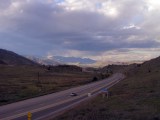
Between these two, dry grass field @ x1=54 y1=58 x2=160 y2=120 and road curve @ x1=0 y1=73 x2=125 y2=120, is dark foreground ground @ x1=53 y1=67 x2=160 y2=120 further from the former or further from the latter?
road curve @ x1=0 y1=73 x2=125 y2=120

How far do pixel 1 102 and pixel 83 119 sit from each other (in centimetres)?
2962

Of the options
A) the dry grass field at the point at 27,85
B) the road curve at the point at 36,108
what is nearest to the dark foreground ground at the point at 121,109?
the road curve at the point at 36,108

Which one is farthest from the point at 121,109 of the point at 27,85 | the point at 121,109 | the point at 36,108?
the point at 27,85

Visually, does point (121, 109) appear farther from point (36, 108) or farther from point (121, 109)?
point (36, 108)

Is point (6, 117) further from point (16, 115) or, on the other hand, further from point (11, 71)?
point (11, 71)

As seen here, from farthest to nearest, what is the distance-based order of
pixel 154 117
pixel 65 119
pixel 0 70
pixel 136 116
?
pixel 0 70, pixel 65 119, pixel 136 116, pixel 154 117

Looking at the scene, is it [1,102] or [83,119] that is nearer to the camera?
[83,119]

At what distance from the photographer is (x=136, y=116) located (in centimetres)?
2102

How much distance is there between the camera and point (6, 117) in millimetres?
32656

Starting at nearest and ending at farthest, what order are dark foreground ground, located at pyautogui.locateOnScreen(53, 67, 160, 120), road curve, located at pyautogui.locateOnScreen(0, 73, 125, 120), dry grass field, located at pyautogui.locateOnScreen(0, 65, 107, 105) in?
dark foreground ground, located at pyautogui.locateOnScreen(53, 67, 160, 120) < road curve, located at pyautogui.locateOnScreen(0, 73, 125, 120) < dry grass field, located at pyautogui.locateOnScreen(0, 65, 107, 105)

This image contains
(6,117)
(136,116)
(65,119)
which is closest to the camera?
(136,116)

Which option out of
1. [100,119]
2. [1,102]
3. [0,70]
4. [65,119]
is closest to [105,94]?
[1,102]

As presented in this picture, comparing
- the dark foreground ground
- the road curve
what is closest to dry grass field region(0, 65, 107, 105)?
the road curve

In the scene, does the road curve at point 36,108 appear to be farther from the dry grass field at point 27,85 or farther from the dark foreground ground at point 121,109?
the dry grass field at point 27,85
